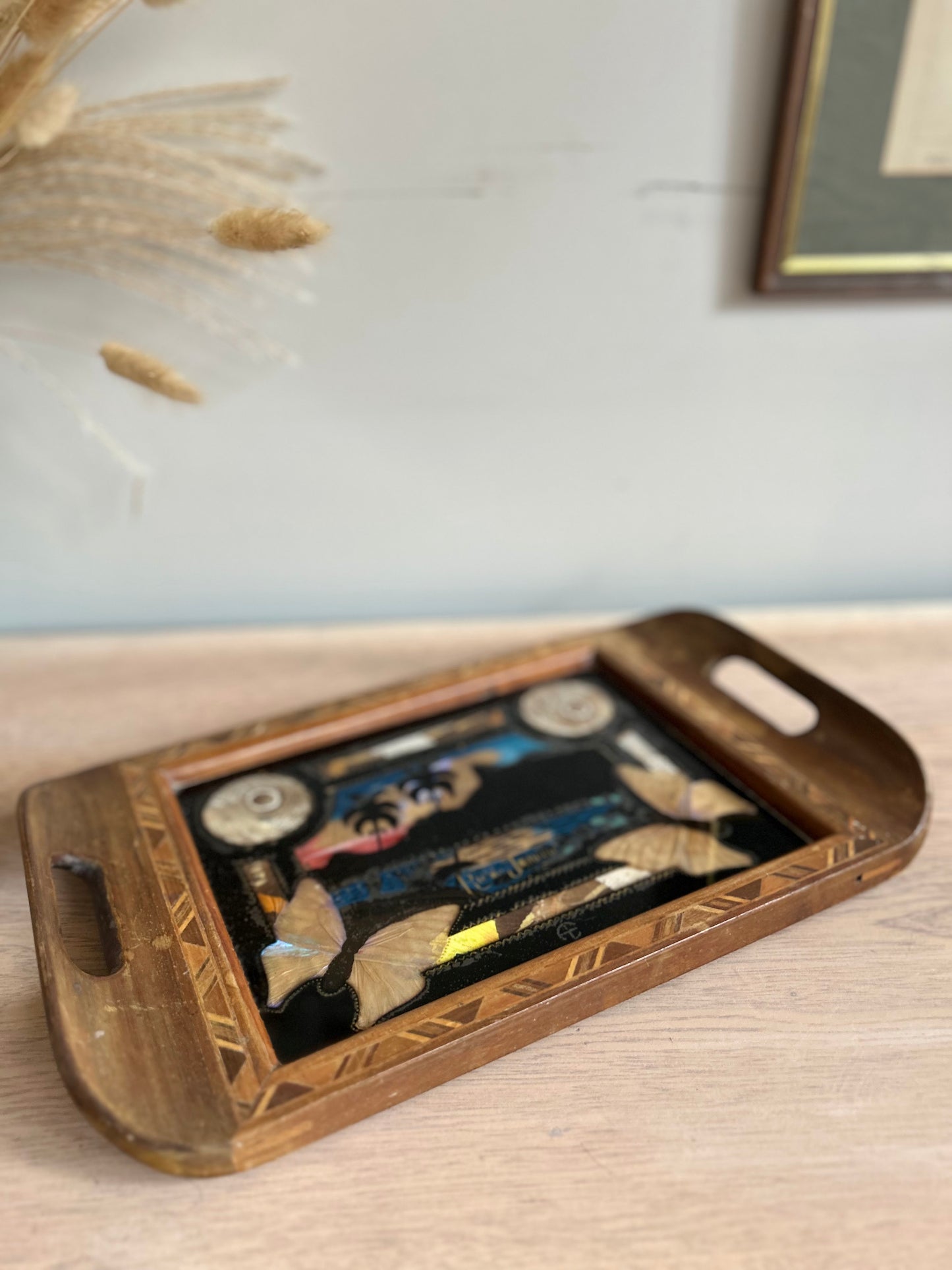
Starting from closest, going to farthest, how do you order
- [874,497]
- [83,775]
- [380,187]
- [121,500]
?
[83,775] → [380,187] → [121,500] → [874,497]

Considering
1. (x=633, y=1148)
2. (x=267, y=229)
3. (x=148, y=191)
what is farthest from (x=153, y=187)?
(x=633, y=1148)

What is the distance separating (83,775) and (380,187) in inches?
20.8

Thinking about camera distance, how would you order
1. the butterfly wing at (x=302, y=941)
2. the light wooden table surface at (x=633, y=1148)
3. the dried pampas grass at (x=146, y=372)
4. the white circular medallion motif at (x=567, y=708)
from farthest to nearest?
the white circular medallion motif at (x=567, y=708)
the dried pampas grass at (x=146, y=372)
the butterfly wing at (x=302, y=941)
the light wooden table surface at (x=633, y=1148)

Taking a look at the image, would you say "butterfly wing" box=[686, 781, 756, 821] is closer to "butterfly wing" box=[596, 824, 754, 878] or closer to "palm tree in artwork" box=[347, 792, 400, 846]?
"butterfly wing" box=[596, 824, 754, 878]

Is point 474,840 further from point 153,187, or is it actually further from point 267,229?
point 153,187

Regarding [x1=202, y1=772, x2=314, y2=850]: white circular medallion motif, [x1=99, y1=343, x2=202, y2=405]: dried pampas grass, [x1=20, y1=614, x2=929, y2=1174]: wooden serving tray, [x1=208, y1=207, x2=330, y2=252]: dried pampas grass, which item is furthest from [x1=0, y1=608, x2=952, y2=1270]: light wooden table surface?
[x1=208, y1=207, x2=330, y2=252]: dried pampas grass

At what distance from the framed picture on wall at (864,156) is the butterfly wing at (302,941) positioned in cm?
65

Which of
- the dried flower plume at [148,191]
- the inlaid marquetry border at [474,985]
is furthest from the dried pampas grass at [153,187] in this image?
the inlaid marquetry border at [474,985]

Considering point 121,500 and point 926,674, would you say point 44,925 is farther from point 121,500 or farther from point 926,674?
point 926,674

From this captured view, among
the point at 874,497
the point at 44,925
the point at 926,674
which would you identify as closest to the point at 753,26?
the point at 874,497

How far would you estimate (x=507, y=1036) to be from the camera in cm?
53

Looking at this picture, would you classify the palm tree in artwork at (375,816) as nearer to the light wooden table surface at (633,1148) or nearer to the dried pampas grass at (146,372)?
the light wooden table surface at (633,1148)

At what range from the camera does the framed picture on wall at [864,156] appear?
75 cm

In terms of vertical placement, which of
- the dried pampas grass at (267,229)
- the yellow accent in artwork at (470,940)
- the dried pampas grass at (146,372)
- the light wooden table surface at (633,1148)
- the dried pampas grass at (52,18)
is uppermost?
the dried pampas grass at (52,18)
